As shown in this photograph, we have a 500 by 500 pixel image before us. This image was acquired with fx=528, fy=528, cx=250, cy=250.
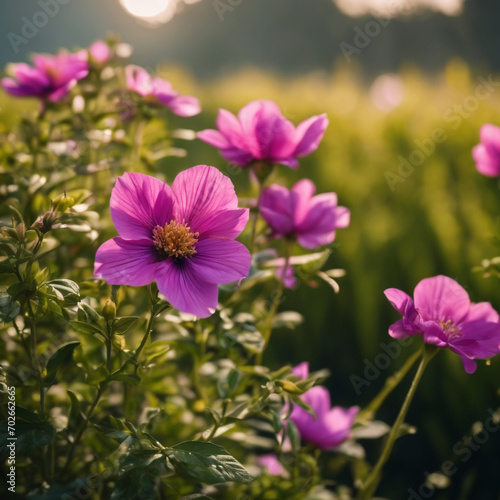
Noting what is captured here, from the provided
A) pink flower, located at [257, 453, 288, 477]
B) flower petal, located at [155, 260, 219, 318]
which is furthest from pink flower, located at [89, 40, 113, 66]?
pink flower, located at [257, 453, 288, 477]

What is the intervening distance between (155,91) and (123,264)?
1.23 ft

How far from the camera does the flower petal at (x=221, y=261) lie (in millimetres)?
521

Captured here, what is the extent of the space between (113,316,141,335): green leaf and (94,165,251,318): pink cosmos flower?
0.18 feet

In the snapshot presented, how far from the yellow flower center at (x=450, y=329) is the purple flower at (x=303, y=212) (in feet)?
0.70

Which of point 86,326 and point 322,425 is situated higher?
point 86,326

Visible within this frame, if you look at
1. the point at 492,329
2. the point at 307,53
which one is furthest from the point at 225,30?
the point at 492,329

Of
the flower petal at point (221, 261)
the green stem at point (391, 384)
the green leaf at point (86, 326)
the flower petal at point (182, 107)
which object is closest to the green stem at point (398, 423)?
the green stem at point (391, 384)

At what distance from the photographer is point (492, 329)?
23.0 inches

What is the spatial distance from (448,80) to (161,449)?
5.25ft

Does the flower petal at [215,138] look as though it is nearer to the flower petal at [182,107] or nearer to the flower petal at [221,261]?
the flower petal at [182,107]

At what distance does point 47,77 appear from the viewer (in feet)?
2.66

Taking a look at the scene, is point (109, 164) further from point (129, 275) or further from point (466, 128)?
point (466, 128)

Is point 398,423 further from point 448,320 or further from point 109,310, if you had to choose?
point 109,310

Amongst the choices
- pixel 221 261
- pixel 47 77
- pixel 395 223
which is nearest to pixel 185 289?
pixel 221 261
